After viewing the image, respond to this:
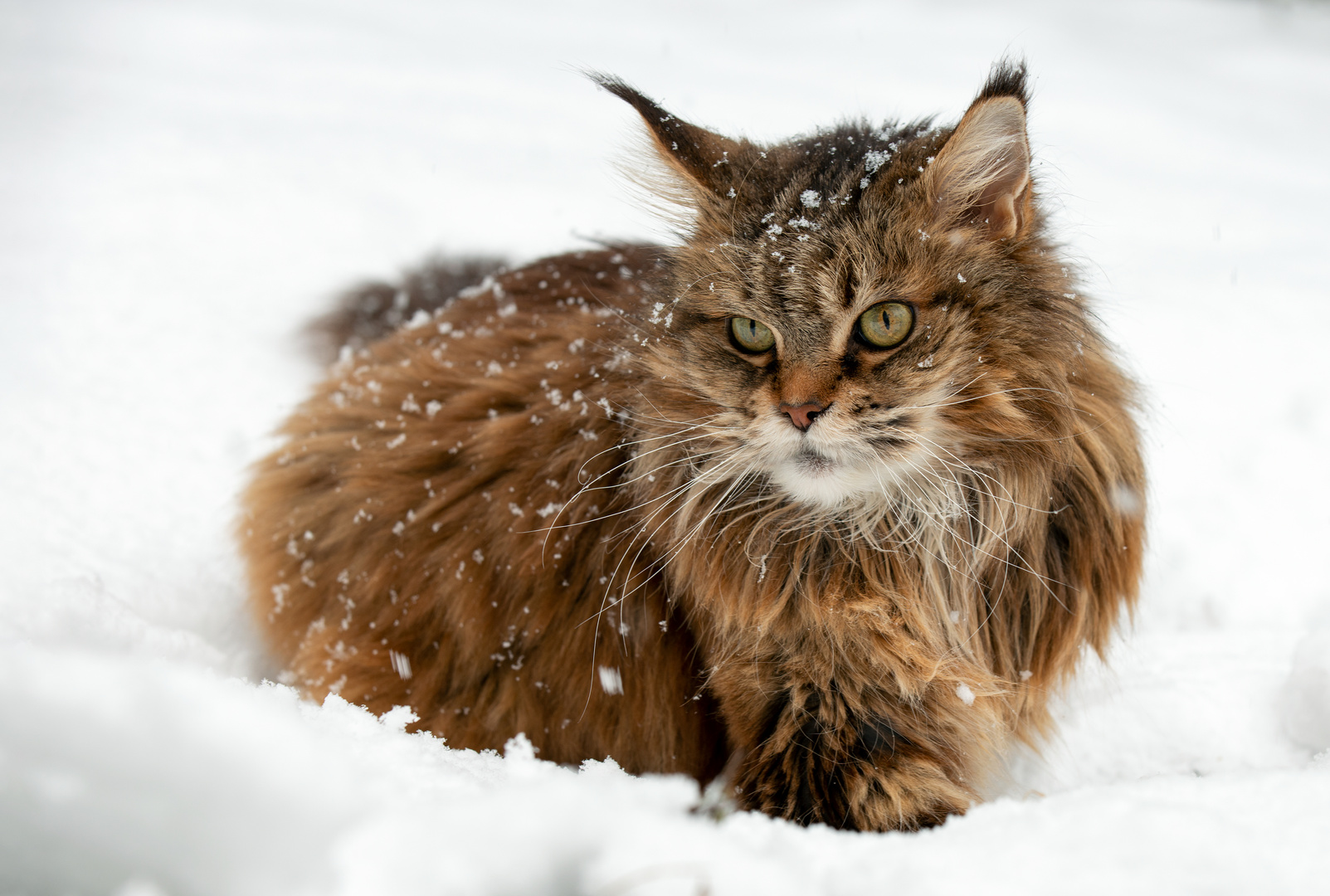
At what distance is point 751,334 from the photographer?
4.95 feet

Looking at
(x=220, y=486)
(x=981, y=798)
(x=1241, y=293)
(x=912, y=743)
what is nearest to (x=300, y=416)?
(x=220, y=486)

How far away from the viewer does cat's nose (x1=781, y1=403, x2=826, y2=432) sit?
1.39 metres

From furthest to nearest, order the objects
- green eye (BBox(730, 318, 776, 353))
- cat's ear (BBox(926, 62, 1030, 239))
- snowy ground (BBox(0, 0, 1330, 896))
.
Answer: green eye (BBox(730, 318, 776, 353))
cat's ear (BBox(926, 62, 1030, 239))
snowy ground (BBox(0, 0, 1330, 896))

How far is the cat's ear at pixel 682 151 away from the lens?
157cm

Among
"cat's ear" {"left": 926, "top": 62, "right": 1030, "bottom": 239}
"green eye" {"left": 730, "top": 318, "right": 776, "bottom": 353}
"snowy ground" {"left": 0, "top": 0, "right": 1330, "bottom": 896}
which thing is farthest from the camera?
"green eye" {"left": 730, "top": 318, "right": 776, "bottom": 353}

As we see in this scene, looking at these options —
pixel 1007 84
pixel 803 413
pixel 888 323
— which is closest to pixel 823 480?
pixel 803 413

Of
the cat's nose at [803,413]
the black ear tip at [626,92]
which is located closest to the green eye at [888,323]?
the cat's nose at [803,413]

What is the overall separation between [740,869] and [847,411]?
2.48 ft

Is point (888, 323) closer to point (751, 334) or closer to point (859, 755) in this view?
point (751, 334)

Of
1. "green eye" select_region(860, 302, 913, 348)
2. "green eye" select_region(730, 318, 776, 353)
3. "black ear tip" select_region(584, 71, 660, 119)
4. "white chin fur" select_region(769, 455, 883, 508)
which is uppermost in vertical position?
"black ear tip" select_region(584, 71, 660, 119)

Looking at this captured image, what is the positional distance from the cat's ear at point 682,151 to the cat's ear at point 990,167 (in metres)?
0.40

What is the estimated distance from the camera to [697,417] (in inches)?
61.6

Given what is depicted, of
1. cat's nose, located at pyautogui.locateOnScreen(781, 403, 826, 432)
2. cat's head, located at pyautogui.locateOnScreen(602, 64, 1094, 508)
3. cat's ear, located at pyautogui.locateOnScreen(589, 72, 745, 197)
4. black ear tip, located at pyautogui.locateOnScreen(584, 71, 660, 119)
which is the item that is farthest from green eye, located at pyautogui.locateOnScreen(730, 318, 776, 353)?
black ear tip, located at pyautogui.locateOnScreen(584, 71, 660, 119)

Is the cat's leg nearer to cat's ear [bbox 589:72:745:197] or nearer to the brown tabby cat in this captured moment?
the brown tabby cat
